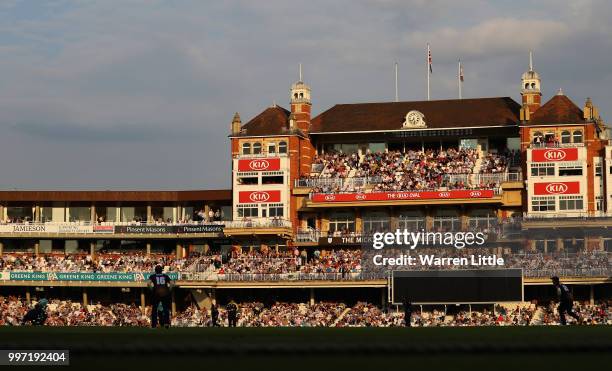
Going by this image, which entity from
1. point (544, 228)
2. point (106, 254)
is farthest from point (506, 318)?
point (106, 254)

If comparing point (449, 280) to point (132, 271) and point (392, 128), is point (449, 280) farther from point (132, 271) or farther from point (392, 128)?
point (132, 271)

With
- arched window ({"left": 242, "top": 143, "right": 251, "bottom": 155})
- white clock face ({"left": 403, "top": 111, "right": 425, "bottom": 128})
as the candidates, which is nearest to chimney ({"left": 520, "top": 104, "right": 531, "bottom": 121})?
white clock face ({"left": 403, "top": 111, "right": 425, "bottom": 128})

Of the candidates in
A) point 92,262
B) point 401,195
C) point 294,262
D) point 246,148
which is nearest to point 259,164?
point 246,148

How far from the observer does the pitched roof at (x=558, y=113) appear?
72312mm

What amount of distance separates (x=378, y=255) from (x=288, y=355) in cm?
4832

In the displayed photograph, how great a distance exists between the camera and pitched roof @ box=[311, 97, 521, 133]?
75938 millimetres

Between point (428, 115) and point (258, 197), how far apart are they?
14208mm

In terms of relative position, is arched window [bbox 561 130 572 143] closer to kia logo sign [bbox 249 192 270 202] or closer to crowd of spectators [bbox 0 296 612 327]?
crowd of spectators [bbox 0 296 612 327]

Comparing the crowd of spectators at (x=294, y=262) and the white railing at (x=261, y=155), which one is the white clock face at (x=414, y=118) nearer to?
the white railing at (x=261, y=155)

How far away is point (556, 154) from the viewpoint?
71.2 m

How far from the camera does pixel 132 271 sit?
232 ft

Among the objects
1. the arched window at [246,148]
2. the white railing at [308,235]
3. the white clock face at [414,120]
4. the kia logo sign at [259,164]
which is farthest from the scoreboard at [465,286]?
the arched window at [246,148]

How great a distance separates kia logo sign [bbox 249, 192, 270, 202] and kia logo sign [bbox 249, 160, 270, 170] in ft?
6.22

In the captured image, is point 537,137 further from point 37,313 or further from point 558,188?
point 37,313
